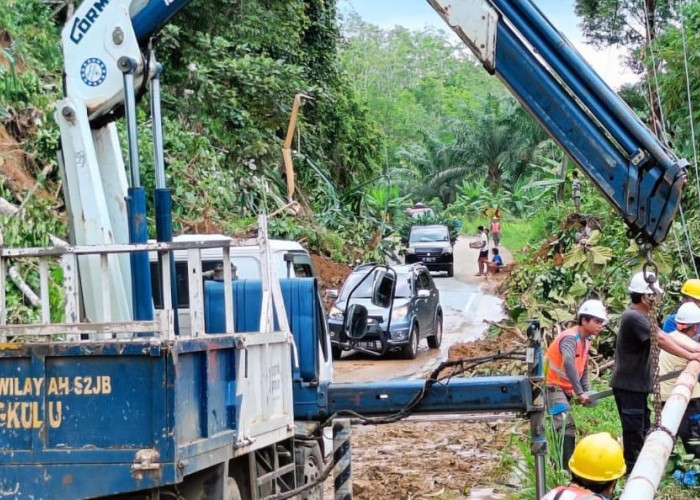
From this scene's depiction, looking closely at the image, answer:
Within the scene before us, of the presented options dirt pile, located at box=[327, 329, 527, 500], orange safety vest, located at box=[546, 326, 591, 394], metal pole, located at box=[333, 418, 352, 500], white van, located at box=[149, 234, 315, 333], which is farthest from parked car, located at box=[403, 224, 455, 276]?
metal pole, located at box=[333, 418, 352, 500]

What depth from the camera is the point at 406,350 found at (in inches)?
740

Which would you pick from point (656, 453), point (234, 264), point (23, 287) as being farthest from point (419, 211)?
point (656, 453)

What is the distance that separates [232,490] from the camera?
6504mm

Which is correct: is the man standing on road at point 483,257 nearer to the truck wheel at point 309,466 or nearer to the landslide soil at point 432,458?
the landslide soil at point 432,458

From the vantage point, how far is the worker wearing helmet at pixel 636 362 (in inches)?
332

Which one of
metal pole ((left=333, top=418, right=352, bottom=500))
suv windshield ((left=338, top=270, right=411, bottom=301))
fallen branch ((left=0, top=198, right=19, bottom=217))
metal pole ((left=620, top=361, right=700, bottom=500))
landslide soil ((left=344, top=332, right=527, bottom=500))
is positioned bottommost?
landslide soil ((left=344, top=332, right=527, bottom=500))

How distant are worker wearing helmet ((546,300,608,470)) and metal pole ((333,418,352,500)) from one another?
6.97ft

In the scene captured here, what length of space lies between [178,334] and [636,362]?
384 centimetres

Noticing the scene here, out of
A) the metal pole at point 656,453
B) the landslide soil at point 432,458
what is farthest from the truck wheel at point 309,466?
the metal pole at point 656,453

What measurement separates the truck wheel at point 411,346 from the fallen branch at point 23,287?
7.84 metres

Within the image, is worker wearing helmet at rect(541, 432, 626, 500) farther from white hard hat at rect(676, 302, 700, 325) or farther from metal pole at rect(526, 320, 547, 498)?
white hard hat at rect(676, 302, 700, 325)

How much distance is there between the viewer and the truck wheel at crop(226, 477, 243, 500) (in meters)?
6.42

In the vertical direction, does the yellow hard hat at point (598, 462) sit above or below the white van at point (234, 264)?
below

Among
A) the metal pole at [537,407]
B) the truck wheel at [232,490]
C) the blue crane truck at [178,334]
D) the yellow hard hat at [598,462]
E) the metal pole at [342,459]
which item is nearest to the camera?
the yellow hard hat at [598,462]
